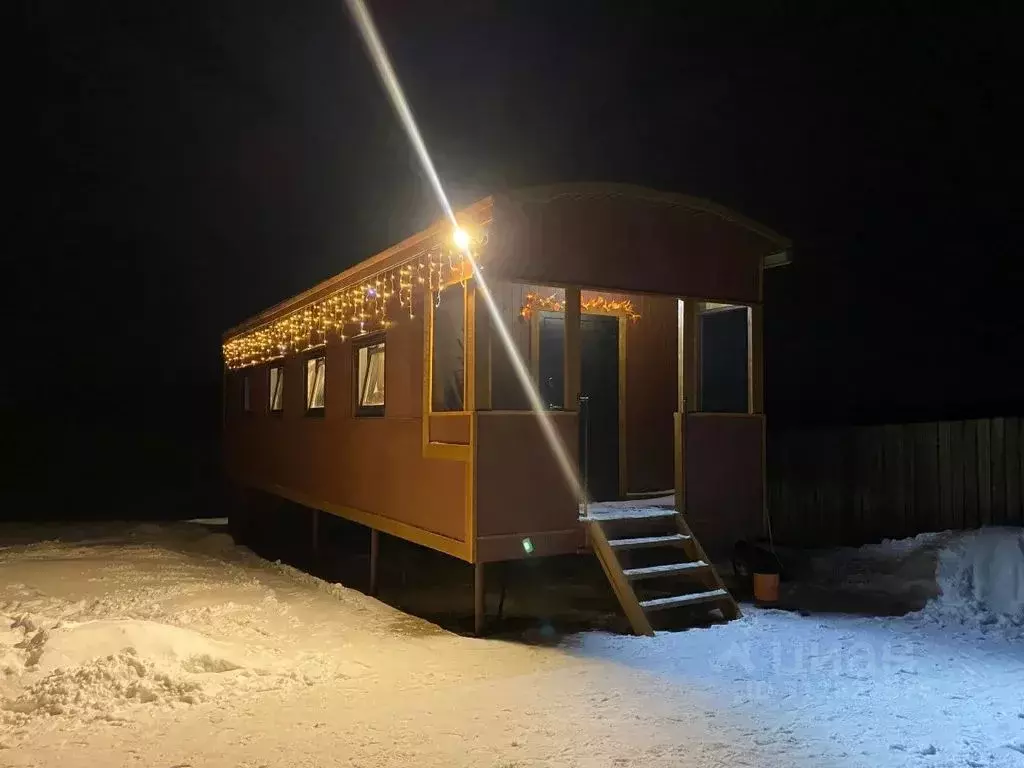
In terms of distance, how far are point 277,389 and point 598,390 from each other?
593 centimetres

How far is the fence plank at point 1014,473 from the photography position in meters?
8.61

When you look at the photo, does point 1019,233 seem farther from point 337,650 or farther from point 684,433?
point 337,650

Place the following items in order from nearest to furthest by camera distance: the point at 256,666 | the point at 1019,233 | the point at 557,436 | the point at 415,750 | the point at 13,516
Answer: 1. the point at 415,750
2. the point at 256,666
3. the point at 557,436
4. the point at 1019,233
5. the point at 13,516

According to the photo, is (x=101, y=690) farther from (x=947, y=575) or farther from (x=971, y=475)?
(x=971, y=475)

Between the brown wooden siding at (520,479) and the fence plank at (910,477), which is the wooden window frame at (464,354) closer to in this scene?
the brown wooden siding at (520,479)

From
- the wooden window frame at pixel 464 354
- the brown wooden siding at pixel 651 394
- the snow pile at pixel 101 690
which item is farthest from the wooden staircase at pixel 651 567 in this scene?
the snow pile at pixel 101 690

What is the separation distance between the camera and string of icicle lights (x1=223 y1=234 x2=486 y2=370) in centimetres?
704

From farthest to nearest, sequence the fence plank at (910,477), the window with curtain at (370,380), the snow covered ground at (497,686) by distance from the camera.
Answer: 1. the fence plank at (910,477)
2. the window with curtain at (370,380)
3. the snow covered ground at (497,686)

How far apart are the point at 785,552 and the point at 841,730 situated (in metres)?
5.46

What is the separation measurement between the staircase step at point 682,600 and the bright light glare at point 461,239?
10.5ft

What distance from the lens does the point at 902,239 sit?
18.8m

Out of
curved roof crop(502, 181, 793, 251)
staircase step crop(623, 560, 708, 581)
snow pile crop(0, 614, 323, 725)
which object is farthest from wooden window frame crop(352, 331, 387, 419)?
snow pile crop(0, 614, 323, 725)

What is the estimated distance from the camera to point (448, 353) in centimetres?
755

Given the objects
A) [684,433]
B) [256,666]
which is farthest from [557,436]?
[256,666]
